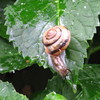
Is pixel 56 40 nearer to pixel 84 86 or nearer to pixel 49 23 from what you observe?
pixel 49 23

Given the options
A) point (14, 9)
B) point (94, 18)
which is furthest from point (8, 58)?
point (94, 18)

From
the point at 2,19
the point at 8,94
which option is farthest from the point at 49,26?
the point at 2,19

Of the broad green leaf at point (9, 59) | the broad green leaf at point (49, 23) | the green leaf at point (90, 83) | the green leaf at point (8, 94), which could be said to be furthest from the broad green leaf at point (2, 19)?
the green leaf at point (90, 83)

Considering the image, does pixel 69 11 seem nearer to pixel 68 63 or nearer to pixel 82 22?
pixel 82 22

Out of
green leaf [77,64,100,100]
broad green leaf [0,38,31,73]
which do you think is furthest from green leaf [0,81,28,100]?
green leaf [77,64,100,100]

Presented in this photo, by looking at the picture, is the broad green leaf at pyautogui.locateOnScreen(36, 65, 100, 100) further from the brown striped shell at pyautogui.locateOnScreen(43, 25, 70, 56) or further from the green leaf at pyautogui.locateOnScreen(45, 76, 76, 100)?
the brown striped shell at pyautogui.locateOnScreen(43, 25, 70, 56)

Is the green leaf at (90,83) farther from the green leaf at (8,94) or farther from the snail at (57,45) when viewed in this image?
the green leaf at (8,94)
